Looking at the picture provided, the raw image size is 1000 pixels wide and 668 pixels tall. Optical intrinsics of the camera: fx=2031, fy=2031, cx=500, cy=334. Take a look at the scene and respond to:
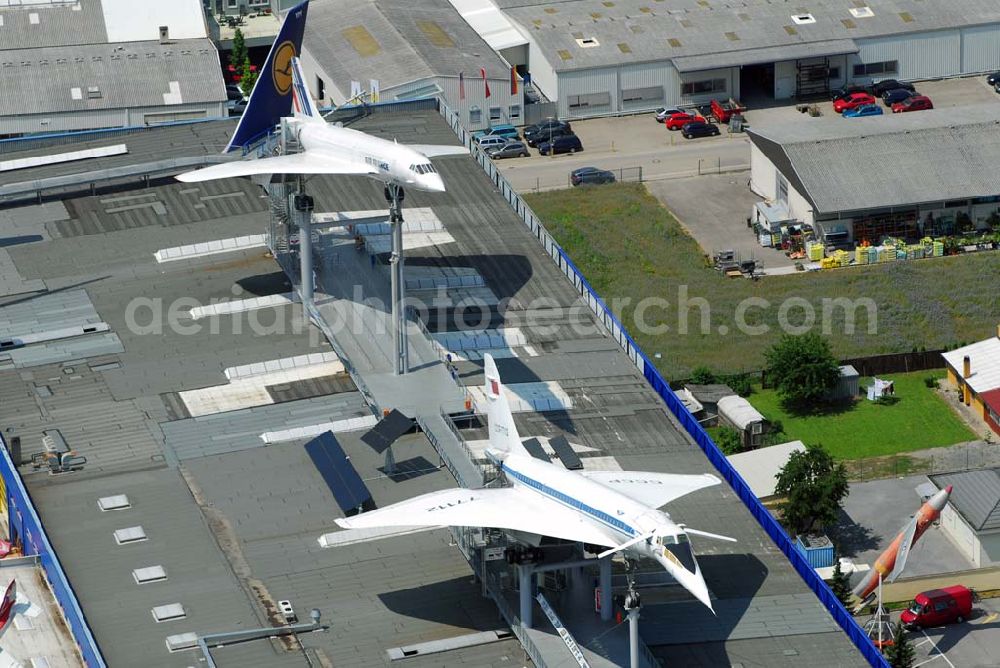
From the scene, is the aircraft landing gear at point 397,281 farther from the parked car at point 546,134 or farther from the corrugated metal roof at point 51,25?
the corrugated metal roof at point 51,25

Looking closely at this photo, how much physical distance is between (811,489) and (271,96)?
41.3 m

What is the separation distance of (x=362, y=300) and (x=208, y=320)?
9281 millimetres

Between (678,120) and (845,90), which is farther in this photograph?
(845,90)

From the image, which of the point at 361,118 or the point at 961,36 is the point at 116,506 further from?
the point at 961,36

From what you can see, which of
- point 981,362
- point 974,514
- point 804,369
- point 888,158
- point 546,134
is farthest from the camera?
point 546,134

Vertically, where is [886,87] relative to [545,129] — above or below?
below

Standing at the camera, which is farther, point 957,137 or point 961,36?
point 961,36

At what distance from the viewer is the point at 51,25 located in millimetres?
182125

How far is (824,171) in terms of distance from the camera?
523 ft

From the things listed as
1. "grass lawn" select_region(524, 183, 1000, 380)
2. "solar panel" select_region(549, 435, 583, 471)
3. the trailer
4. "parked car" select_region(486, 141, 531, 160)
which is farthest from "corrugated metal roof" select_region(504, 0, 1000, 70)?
"solar panel" select_region(549, 435, 583, 471)

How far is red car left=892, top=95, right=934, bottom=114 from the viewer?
7101 inches

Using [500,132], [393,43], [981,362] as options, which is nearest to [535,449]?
[981,362]

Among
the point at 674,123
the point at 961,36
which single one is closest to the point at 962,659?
the point at 674,123

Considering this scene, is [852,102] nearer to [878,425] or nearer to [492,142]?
[492,142]
